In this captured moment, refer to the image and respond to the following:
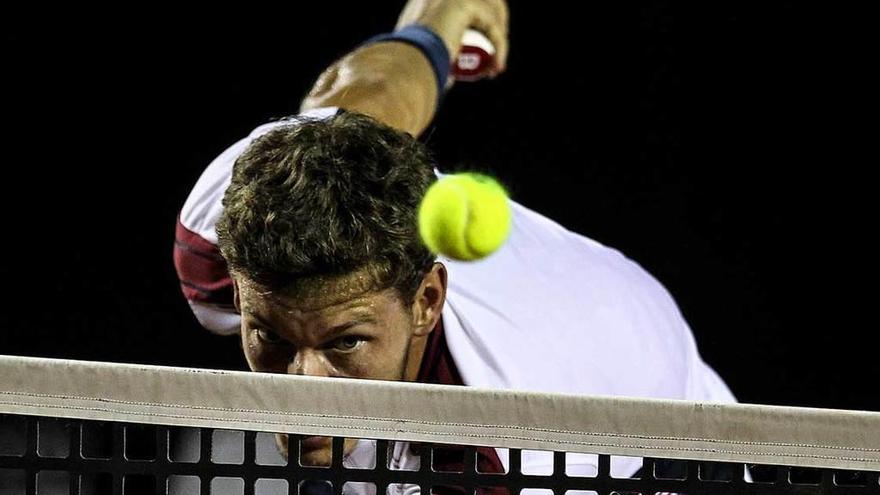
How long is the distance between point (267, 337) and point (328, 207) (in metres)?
0.10

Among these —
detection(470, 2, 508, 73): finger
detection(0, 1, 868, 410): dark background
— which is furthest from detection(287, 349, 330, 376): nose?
detection(0, 1, 868, 410): dark background

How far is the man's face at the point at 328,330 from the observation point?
861 mm

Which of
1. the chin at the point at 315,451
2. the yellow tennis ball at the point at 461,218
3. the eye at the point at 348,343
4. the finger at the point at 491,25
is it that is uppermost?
the finger at the point at 491,25

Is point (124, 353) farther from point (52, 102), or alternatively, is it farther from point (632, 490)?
point (632, 490)

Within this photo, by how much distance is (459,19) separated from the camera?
132 centimetres

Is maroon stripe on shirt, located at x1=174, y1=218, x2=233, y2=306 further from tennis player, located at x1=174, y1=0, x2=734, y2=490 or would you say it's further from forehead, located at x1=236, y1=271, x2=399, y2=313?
forehead, located at x1=236, y1=271, x2=399, y2=313

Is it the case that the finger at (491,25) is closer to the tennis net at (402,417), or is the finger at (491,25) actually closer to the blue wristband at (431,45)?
the blue wristband at (431,45)

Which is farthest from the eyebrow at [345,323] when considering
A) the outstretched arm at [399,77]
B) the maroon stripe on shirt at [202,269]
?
the outstretched arm at [399,77]

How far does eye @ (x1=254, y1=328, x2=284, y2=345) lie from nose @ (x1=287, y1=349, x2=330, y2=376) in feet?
0.06

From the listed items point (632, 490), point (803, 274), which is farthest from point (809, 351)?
point (632, 490)

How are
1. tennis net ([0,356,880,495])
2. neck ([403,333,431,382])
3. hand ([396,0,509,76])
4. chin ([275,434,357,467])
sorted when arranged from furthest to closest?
1. hand ([396,0,509,76])
2. neck ([403,333,431,382])
3. chin ([275,434,357,467])
4. tennis net ([0,356,880,495])

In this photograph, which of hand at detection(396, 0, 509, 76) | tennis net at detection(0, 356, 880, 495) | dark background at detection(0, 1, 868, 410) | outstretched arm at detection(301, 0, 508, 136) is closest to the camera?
tennis net at detection(0, 356, 880, 495)

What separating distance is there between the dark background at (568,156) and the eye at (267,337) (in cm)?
72

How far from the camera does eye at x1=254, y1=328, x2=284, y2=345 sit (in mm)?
881
